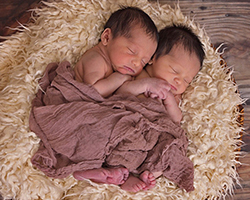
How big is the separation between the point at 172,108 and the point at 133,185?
1.59ft

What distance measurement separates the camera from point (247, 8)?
2.29m

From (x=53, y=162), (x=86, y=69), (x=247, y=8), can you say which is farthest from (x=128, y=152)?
(x=247, y=8)

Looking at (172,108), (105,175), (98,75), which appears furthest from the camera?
(172,108)

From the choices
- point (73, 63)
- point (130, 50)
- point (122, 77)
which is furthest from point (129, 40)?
point (73, 63)

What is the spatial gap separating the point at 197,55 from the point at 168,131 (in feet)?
1.61

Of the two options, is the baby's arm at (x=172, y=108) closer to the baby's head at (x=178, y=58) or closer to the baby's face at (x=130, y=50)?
the baby's head at (x=178, y=58)

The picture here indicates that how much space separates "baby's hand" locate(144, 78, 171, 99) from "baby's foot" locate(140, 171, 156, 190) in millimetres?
415

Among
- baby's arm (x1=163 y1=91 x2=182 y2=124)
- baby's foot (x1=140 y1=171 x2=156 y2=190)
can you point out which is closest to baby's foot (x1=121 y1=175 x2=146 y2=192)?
baby's foot (x1=140 y1=171 x2=156 y2=190)

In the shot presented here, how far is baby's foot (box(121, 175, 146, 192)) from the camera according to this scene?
57.7 inches

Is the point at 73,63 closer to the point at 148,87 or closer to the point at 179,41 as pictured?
the point at 148,87

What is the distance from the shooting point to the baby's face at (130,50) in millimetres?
1615

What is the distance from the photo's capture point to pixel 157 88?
5.26 feet

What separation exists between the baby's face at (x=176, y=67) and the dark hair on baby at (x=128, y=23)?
0.13 m

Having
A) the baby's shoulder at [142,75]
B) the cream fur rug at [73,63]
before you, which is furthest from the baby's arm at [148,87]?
the cream fur rug at [73,63]
